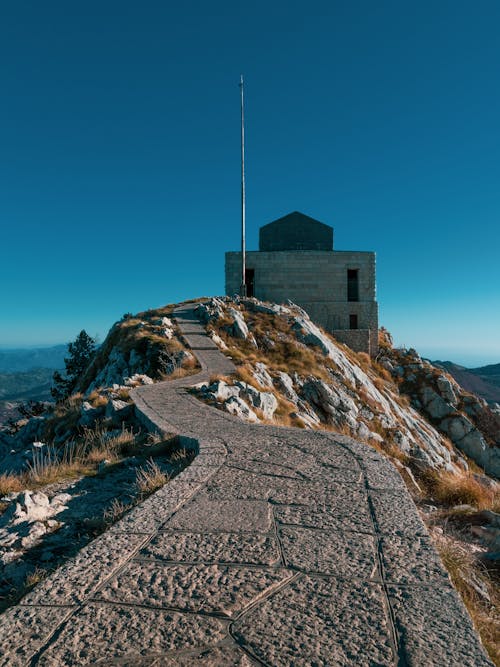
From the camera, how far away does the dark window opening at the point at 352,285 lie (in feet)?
99.1

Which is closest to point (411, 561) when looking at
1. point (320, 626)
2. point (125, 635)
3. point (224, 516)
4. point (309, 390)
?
point (320, 626)

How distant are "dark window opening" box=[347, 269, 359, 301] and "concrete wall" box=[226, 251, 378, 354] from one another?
1.04 feet

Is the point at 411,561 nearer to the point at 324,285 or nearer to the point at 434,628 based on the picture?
the point at 434,628

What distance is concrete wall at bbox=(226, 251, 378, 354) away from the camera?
29.5 meters

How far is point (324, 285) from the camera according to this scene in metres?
29.6

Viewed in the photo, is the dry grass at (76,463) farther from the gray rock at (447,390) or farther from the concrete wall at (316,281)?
the gray rock at (447,390)

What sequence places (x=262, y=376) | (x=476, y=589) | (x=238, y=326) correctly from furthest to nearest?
(x=238, y=326), (x=262, y=376), (x=476, y=589)

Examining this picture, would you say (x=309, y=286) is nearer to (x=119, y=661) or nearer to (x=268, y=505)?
(x=268, y=505)

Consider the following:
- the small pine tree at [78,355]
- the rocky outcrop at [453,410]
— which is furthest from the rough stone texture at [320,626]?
the small pine tree at [78,355]

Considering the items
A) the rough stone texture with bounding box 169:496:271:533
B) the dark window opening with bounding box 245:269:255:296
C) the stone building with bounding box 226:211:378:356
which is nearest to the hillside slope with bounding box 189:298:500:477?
the stone building with bounding box 226:211:378:356

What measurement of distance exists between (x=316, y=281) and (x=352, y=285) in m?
2.99

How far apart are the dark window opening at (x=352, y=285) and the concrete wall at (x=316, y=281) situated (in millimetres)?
318

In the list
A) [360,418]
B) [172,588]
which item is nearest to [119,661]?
[172,588]

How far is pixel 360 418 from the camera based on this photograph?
17359mm
